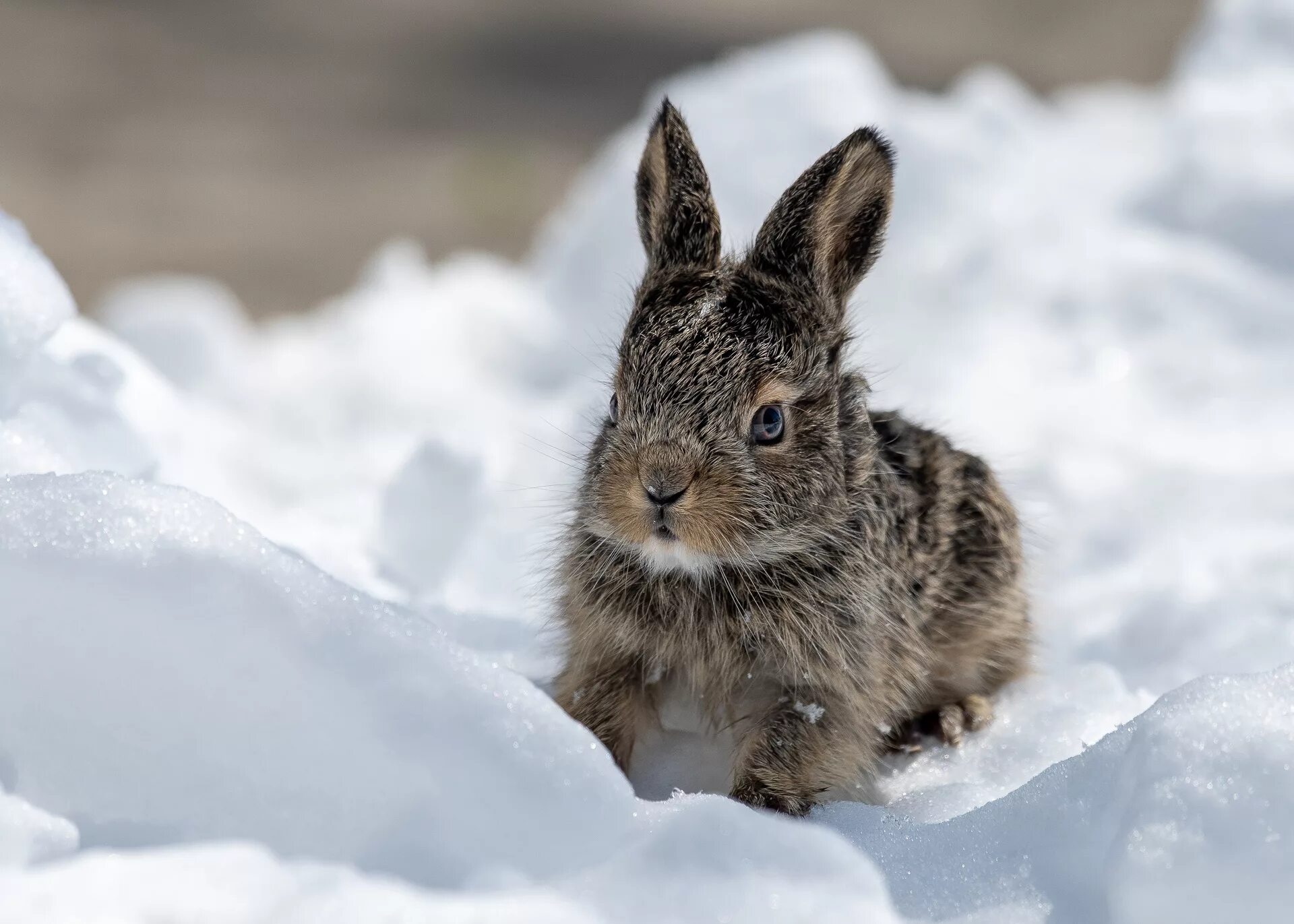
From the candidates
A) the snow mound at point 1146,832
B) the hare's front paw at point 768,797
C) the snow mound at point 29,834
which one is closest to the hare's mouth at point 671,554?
the hare's front paw at point 768,797

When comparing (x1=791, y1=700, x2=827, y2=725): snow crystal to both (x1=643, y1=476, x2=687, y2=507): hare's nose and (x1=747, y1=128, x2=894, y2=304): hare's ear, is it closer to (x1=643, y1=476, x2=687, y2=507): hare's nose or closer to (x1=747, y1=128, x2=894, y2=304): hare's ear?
(x1=643, y1=476, x2=687, y2=507): hare's nose

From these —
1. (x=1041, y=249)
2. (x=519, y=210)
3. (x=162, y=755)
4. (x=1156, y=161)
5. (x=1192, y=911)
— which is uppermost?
(x=519, y=210)

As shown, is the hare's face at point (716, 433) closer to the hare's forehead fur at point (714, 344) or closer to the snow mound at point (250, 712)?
the hare's forehead fur at point (714, 344)

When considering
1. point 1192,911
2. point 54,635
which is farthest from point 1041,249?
point 54,635

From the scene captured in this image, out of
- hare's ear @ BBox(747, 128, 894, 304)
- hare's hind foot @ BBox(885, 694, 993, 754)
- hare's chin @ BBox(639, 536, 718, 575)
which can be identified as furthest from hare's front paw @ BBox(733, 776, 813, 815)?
hare's ear @ BBox(747, 128, 894, 304)

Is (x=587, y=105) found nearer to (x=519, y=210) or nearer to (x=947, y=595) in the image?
(x=519, y=210)

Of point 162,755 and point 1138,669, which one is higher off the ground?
point 1138,669
